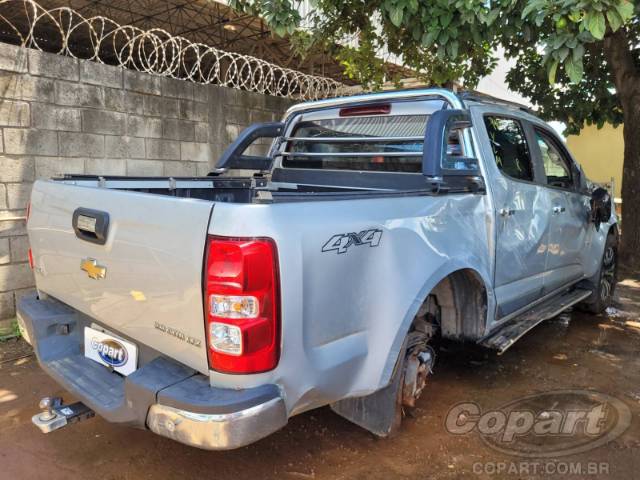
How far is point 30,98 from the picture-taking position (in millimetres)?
4250

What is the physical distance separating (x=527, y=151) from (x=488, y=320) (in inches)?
54.5

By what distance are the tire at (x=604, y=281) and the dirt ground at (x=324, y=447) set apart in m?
1.30

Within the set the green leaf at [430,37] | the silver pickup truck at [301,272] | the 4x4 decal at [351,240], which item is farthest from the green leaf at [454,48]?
the 4x4 decal at [351,240]

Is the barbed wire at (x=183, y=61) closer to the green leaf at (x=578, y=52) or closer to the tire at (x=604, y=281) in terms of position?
the green leaf at (x=578, y=52)

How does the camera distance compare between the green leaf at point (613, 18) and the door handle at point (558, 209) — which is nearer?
the green leaf at point (613, 18)

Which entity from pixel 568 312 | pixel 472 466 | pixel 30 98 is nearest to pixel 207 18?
pixel 30 98

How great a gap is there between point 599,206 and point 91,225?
4271mm

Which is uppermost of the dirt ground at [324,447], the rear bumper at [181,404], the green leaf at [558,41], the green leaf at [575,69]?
the green leaf at [558,41]

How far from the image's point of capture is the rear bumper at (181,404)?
6.03 ft

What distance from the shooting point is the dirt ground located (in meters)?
2.61

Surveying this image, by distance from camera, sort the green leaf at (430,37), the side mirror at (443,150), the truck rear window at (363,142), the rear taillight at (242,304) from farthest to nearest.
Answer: the green leaf at (430,37) < the truck rear window at (363,142) < the side mirror at (443,150) < the rear taillight at (242,304)

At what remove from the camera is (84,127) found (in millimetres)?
4609

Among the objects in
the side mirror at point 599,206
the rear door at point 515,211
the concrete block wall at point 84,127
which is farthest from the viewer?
the side mirror at point 599,206

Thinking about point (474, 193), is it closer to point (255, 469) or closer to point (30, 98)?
point (255, 469)
